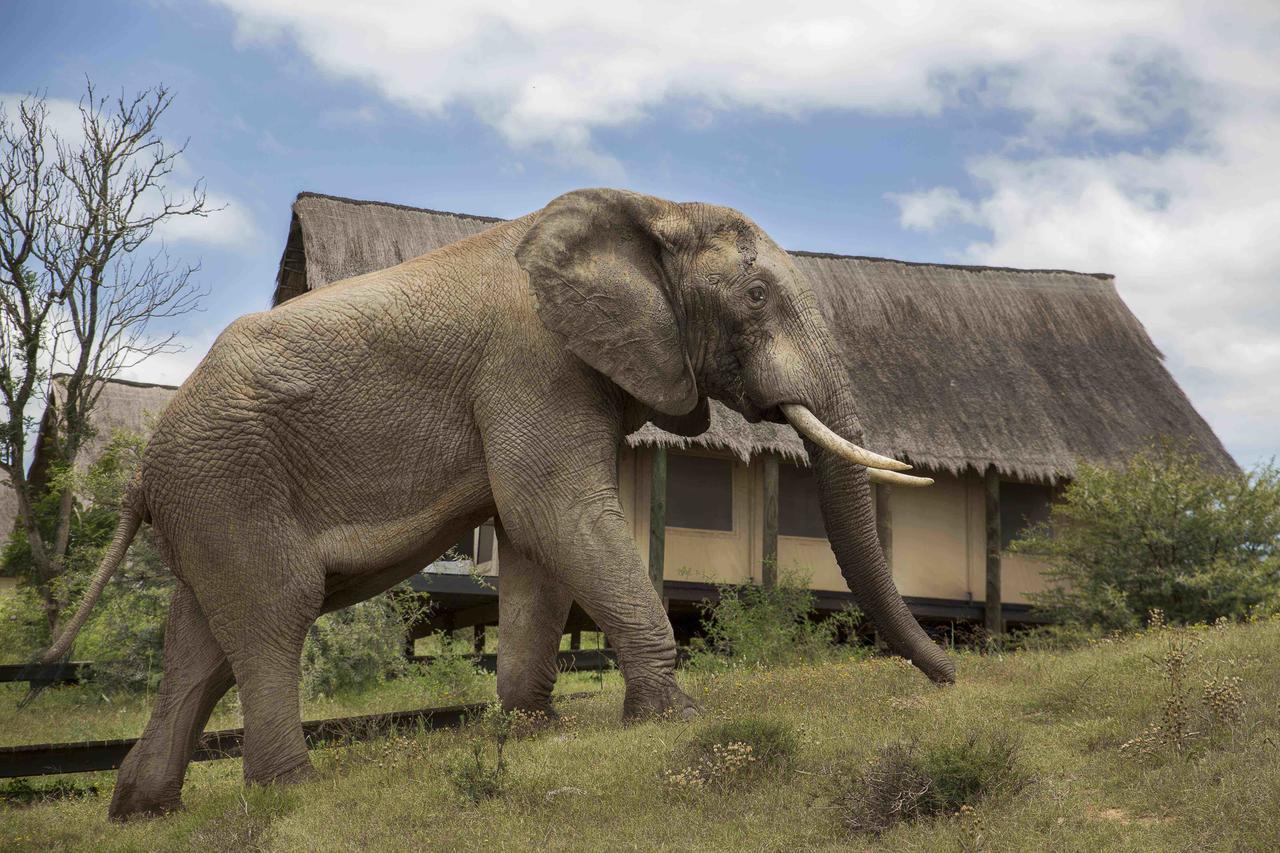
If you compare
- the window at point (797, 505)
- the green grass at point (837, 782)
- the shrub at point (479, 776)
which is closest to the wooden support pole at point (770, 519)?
the window at point (797, 505)

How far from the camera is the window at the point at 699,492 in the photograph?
18.3 m

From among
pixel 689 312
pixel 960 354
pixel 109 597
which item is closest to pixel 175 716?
pixel 689 312

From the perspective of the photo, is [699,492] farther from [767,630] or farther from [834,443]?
[834,443]

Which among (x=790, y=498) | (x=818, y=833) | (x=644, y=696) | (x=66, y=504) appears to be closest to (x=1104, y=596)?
(x=790, y=498)

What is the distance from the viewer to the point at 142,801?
7582 mm

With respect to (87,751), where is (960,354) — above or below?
above

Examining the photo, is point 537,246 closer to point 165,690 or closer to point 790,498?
point 165,690

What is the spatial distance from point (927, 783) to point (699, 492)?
1252 cm

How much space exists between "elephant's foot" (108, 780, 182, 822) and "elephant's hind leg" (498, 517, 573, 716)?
2.00 meters

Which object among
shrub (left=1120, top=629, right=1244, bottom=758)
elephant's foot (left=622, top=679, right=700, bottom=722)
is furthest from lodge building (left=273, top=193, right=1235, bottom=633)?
shrub (left=1120, top=629, right=1244, bottom=758)

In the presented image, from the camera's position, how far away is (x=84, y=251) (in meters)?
18.0

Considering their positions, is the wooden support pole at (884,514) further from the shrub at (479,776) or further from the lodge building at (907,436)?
the shrub at (479,776)

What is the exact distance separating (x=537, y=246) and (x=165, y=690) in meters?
3.40

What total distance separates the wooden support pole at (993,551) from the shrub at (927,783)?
13.0 meters
